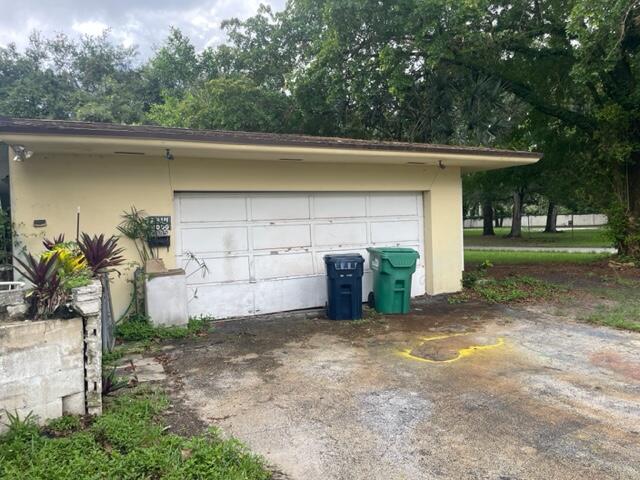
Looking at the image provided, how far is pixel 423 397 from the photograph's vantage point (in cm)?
398

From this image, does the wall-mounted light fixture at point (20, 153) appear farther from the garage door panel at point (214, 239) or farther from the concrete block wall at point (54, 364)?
the concrete block wall at point (54, 364)

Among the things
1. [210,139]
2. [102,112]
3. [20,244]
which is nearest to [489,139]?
[210,139]

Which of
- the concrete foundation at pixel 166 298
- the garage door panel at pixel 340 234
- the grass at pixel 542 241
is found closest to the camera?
the concrete foundation at pixel 166 298

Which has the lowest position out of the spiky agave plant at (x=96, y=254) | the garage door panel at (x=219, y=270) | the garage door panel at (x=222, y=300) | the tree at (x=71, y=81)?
the garage door panel at (x=222, y=300)

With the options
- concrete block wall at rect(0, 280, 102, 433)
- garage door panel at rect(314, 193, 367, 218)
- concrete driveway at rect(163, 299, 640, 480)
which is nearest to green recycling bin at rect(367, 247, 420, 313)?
concrete driveway at rect(163, 299, 640, 480)

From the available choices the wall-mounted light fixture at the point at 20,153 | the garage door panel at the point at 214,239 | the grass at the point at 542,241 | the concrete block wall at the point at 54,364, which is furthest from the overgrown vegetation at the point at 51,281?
the grass at the point at 542,241

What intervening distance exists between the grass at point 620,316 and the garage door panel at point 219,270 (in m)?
5.62

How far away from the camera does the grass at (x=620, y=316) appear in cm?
643

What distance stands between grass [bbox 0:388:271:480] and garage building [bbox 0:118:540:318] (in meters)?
3.60

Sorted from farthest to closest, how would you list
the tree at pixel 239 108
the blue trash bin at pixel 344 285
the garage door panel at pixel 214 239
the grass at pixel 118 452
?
the tree at pixel 239 108 → the garage door panel at pixel 214 239 → the blue trash bin at pixel 344 285 → the grass at pixel 118 452

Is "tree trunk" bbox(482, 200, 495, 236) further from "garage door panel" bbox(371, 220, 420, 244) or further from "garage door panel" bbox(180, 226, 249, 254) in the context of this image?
"garage door panel" bbox(180, 226, 249, 254)

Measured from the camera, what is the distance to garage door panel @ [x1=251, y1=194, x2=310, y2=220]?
25.3ft

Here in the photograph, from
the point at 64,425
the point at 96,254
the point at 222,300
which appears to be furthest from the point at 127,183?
the point at 64,425

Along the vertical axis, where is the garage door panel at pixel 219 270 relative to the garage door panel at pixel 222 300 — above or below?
above
